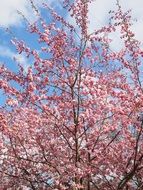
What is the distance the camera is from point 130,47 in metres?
13.5

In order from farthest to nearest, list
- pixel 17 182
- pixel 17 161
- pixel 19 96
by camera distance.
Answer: pixel 17 182 < pixel 17 161 < pixel 19 96

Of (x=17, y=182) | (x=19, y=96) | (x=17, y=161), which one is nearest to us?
(x=19, y=96)

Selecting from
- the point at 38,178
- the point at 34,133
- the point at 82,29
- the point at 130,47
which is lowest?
the point at 38,178

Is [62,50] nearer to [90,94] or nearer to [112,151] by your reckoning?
[90,94]

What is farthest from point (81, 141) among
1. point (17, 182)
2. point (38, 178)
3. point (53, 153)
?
point (17, 182)

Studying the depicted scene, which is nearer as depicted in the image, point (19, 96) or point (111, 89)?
point (19, 96)

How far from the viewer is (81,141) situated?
1316cm

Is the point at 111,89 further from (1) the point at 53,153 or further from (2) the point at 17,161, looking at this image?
(2) the point at 17,161

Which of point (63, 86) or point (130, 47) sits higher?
point (130, 47)

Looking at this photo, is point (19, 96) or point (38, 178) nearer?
point (19, 96)

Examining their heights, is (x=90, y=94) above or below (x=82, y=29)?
below

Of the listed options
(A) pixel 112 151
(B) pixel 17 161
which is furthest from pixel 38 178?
(A) pixel 112 151

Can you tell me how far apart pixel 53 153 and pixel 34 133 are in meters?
1.09

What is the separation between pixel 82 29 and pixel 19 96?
11.5ft
